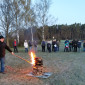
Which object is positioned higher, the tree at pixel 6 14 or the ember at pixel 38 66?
the tree at pixel 6 14

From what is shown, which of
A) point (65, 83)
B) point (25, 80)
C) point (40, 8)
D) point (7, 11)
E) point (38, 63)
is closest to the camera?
point (65, 83)

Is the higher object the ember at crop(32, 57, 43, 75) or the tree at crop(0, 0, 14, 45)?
the tree at crop(0, 0, 14, 45)

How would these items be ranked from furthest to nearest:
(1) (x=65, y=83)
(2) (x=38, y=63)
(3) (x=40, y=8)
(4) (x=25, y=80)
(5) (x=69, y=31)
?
(5) (x=69, y=31) → (3) (x=40, y=8) → (2) (x=38, y=63) → (4) (x=25, y=80) → (1) (x=65, y=83)

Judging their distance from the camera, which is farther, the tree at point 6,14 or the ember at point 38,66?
the tree at point 6,14

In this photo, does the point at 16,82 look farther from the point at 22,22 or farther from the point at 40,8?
the point at 40,8

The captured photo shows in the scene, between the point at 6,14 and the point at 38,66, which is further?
the point at 6,14

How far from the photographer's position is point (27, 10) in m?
25.0

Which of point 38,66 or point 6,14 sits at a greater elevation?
point 6,14

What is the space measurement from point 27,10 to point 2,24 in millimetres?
7443

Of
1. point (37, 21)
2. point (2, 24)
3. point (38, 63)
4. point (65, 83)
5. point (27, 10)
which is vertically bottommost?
point (65, 83)

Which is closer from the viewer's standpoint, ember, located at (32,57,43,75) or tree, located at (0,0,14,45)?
ember, located at (32,57,43,75)

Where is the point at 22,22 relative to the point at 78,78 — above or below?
above

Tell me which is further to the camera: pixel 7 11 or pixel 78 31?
pixel 78 31

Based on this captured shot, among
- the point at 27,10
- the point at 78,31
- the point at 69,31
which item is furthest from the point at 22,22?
the point at 78,31
